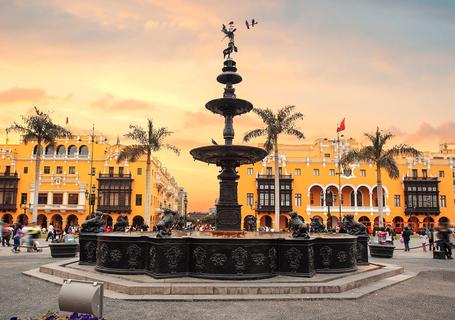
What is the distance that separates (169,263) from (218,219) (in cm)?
363

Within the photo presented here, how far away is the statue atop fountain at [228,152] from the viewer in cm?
1289

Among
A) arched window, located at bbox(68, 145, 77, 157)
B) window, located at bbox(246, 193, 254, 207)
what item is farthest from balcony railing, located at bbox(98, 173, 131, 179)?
window, located at bbox(246, 193, 254, 207)

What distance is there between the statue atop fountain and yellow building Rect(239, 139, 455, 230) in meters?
47.7

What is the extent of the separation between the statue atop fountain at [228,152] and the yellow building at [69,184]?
166 ft

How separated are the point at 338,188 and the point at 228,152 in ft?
181

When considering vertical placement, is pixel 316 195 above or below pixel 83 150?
below

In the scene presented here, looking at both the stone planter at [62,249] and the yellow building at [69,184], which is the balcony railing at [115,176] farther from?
the stone planter at [62,249]

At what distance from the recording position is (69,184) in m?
62.7

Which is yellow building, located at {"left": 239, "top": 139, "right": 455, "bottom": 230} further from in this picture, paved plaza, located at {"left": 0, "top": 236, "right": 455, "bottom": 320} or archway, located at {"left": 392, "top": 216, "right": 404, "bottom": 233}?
paved plaza, located at {"left": 0, "top": 236, "right": 455, "bottom": 320}

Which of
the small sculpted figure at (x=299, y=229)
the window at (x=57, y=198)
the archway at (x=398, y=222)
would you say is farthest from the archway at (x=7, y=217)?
the small sculpted figure at (x=299, y=229)

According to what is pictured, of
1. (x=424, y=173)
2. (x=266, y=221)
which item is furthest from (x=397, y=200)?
(x=266, y=221)

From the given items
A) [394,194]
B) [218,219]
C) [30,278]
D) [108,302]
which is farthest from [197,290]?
[394,194]

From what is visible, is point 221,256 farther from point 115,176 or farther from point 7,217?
point 7,217

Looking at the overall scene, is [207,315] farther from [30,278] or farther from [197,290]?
[30,278]
